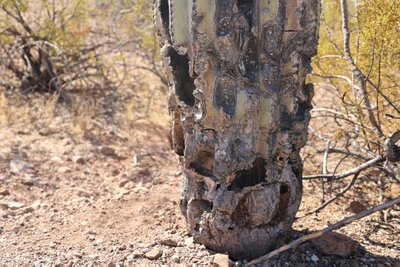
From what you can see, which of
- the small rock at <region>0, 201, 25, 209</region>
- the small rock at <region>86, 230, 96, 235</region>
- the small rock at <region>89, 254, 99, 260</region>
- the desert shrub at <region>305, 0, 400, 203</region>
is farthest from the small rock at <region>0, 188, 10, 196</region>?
the desert shrub at <region>305, 0, 400, 203</region>

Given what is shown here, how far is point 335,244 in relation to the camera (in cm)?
280

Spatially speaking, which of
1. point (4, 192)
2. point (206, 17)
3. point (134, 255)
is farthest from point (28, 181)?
point (206, 17)

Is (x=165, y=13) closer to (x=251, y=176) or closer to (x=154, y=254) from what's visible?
(x=251, y=176)

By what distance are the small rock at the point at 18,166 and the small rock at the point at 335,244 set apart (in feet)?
7.80

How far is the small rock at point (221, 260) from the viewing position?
2586mm

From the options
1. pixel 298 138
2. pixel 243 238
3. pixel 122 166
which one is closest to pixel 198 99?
pixel 298 138

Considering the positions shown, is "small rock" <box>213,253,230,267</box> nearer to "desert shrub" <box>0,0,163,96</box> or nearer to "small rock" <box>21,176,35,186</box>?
"small rock" <box>21,176,35,186</box>

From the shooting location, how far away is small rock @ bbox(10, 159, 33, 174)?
413cm

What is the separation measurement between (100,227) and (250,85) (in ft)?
4.49

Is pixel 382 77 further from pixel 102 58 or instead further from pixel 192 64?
pixel 102 58

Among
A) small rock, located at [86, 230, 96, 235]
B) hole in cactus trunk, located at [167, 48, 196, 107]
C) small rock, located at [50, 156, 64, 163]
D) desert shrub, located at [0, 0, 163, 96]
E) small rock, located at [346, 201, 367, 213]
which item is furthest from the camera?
desert shrub, located at [0, 0, 163, 96]

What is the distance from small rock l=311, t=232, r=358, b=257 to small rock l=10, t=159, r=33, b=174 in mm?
2379

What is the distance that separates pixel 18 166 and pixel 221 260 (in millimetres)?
2208

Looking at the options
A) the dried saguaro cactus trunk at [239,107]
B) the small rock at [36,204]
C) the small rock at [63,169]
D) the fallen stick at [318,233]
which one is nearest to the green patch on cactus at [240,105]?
the dried saguaro cactus trunk at [239,107]
